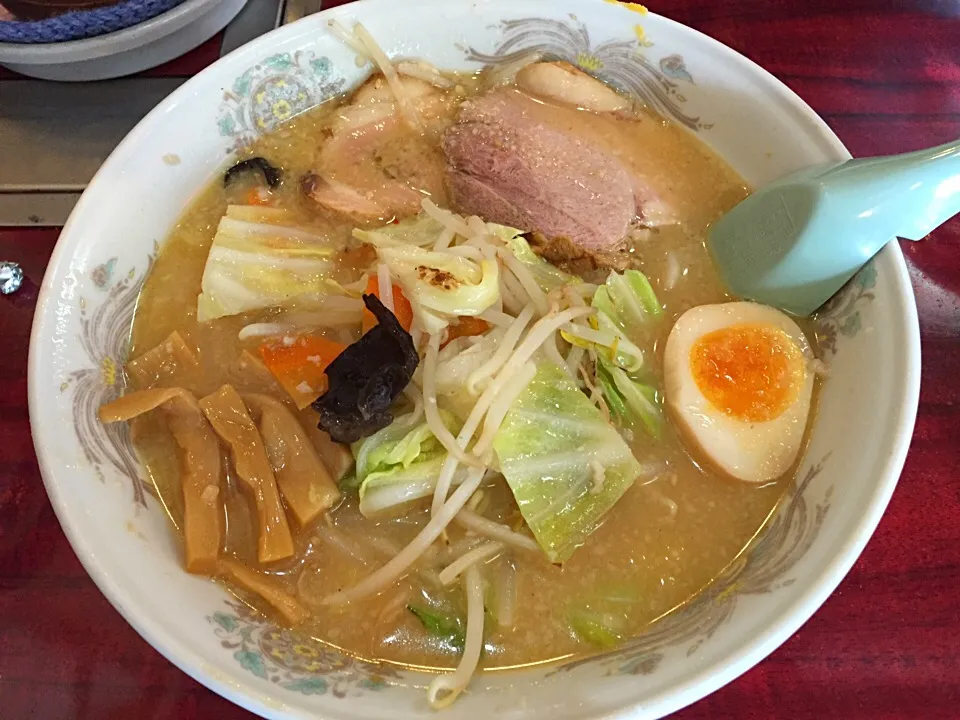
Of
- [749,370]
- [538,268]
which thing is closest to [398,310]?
[538,268]

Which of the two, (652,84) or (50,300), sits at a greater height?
(652,84)

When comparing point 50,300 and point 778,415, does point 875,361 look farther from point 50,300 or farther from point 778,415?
point 50,300

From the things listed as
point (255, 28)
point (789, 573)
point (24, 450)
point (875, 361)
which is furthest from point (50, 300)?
point (875, 361)

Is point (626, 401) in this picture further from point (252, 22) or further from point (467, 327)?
point (252, 22)

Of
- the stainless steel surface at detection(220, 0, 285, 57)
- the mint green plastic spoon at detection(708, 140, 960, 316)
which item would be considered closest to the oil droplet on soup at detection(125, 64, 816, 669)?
the mint green plastic spoon at detection(708, 140, 960, 316)

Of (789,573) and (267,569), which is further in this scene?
(267,569)

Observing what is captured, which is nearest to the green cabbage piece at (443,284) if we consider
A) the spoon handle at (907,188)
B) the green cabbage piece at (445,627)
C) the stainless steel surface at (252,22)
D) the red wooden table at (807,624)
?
the green cabbage piece at (445,627)
